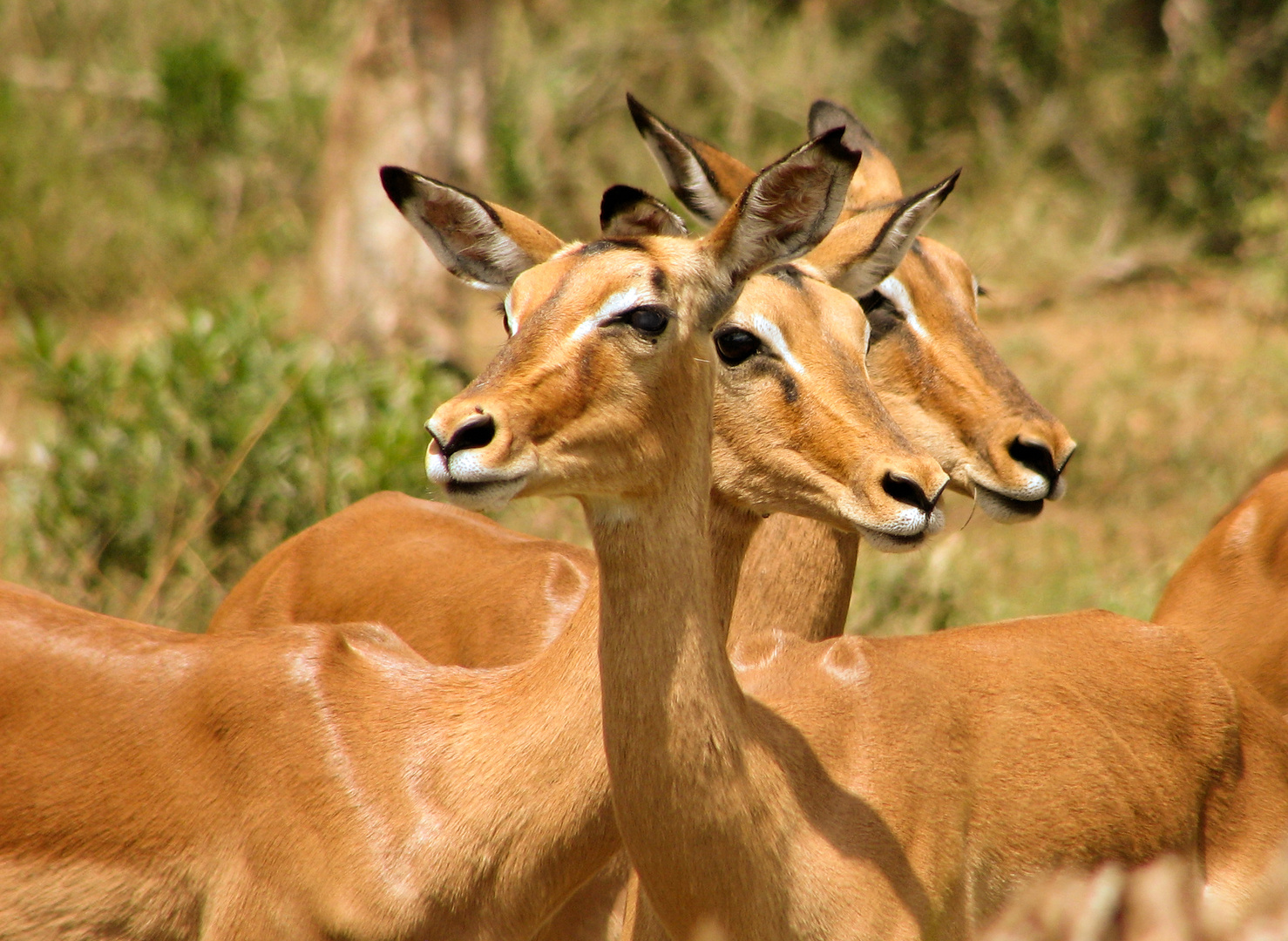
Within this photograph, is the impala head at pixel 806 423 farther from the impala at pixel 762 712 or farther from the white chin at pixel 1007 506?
the white chin at pixel 1007 506

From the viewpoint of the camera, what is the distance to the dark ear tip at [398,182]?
3391mm

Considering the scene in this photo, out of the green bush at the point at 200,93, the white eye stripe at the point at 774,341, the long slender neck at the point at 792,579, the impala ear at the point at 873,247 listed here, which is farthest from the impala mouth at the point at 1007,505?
the green bush at the point at 200,93

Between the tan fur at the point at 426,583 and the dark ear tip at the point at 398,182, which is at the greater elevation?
the dark ear tip at the point at 398,182

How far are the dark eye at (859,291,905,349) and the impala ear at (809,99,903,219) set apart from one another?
2.14 ft

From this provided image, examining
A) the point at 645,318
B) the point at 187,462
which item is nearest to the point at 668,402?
the point at 645,318

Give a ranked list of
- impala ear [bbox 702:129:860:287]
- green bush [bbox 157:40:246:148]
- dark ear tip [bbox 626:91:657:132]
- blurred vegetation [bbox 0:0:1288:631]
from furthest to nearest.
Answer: green bush [bbox 157:40:246:148] → blurred vegetation [bbox 0:0:1288:631] → dark ear tip [bbox 626:91:657:132] → impala ear [bbox 702:129:860:287]

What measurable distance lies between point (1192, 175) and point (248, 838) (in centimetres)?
962

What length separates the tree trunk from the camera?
7996 mm

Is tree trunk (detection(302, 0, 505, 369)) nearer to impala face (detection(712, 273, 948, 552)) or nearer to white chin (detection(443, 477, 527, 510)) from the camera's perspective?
impala face (detection(712, 273, 948, 552))

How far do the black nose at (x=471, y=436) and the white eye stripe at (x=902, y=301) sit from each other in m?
1.99

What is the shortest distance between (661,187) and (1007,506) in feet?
25.7

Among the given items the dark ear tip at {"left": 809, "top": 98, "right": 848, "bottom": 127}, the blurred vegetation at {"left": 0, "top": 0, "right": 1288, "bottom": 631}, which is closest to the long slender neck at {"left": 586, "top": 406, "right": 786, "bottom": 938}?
the dark ear tip at {"left": 809, "top": 98, "right": 848, "bottom": 127}

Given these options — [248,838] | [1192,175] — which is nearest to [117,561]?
[248,838]

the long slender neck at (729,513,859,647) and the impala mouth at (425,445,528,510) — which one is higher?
the impala mouth at (425,445,528,510)
